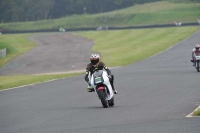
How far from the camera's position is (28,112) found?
14578 mm

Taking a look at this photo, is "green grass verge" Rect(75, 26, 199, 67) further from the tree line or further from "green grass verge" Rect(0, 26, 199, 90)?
the tree line

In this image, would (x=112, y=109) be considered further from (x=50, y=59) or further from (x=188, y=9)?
(x=188, y=9)

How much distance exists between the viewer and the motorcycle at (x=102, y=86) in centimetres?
1466

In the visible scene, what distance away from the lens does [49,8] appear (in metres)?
101

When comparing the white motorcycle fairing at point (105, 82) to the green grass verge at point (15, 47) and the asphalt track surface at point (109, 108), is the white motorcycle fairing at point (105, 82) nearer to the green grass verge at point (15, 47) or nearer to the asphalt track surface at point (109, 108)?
the asphalt track surface at point (109, 108)

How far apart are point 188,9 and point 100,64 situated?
297ft

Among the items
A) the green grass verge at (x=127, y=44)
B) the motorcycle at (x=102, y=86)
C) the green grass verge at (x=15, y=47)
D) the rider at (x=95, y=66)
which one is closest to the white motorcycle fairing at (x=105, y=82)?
the motorcycle at (x=102, y=86)

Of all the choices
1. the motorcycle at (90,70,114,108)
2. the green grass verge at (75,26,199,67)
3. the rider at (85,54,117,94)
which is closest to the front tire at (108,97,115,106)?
the motorcycle at (90,70,114,108)

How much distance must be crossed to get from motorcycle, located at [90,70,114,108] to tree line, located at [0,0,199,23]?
49424 mm

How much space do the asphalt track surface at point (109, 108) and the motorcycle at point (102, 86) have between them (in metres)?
0.29

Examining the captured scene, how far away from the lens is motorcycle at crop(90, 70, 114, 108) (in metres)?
14.7

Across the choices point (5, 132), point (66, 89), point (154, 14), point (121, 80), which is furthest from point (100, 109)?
point (154, 14)

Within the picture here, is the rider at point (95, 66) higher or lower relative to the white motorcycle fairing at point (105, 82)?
higher

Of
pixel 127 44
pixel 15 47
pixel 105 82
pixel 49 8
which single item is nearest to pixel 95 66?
pixel 105 82
